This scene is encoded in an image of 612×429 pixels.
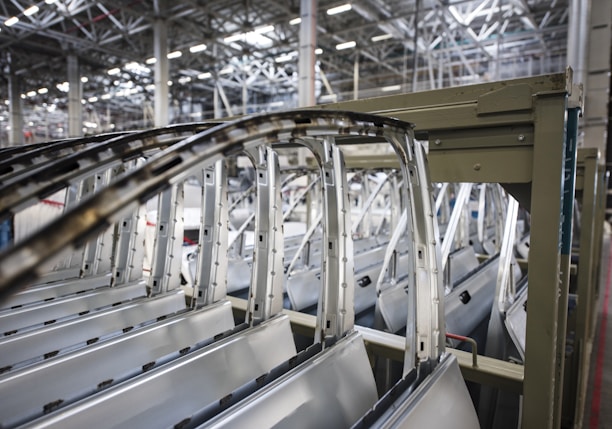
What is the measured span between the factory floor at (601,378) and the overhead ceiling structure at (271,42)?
5.44 metres

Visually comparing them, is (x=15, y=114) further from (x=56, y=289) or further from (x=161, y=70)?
(x=56, y=289)

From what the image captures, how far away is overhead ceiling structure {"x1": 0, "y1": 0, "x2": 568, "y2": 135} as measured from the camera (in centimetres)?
1065

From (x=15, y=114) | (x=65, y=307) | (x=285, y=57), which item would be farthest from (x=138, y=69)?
(x=65, y=307)

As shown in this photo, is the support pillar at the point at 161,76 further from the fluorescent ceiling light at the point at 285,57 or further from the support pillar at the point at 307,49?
the fluorescent ceiling light at the point at 285,57

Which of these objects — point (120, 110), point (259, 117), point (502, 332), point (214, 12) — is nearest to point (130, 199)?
point (259, 117)

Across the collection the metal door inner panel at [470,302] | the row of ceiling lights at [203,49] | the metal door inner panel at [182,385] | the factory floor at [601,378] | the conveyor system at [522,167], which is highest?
the row of ceiling lights at [203,49]

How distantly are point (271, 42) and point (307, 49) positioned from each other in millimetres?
6707

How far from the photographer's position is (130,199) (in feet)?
2.38

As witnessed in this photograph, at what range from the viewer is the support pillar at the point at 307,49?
28.0ft

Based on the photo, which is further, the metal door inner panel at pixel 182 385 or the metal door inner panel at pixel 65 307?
the metal door inner panel at pixel 65 307

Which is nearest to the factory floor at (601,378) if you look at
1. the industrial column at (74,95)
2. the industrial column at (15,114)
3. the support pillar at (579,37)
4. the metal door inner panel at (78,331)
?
the metal door inner panel at (78,331)

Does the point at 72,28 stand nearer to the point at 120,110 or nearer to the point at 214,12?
the point at 214,12

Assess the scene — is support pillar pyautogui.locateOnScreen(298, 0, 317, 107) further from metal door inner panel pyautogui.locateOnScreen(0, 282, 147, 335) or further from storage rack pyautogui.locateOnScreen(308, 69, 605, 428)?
storage rack pyautogui.locateOnScreen(308, 69, 605, 428)

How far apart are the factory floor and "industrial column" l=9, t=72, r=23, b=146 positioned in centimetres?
1888
